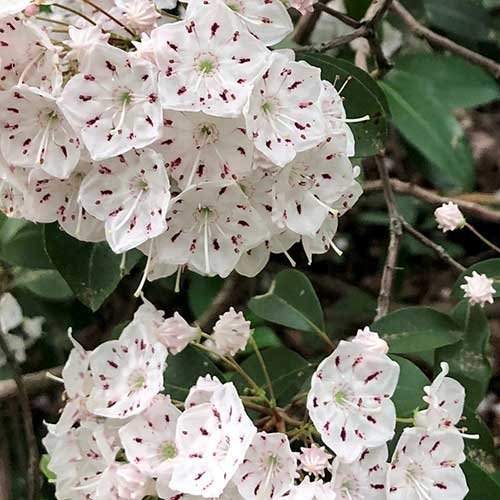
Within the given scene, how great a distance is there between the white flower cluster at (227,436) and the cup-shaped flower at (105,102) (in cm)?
27

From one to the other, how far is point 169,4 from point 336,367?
1.66ft

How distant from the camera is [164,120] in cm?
102

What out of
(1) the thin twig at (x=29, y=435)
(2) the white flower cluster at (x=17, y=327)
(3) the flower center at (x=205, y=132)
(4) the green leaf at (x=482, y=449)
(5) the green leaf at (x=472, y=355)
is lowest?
(2) the white flower cluster at (x=17, y=327)

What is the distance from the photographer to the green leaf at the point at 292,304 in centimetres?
154

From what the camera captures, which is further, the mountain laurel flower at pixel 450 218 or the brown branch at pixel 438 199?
Answer: the brown branch at pixel 438 199

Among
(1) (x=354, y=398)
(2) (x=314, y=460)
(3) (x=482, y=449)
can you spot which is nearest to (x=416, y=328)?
(3) (x=482, y=449)

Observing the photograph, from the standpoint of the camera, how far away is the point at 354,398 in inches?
44.7

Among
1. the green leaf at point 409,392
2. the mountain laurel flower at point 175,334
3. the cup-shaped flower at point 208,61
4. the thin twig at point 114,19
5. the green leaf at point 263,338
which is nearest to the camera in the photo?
the cup-shaped flower at point 208,61

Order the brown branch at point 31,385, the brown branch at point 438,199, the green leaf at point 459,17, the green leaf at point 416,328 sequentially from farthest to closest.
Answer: the green leaf at point 459,17 → the brown branch at point 438,199 → the brown branch at point 31,385 → the green leaf at point 416,328

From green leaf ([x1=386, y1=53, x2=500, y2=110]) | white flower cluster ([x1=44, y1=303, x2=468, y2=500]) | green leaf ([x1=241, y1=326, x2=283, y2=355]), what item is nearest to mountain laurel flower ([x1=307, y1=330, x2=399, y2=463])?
white flower cluster ([x1=44, y1=303, x2=468, y2=500])

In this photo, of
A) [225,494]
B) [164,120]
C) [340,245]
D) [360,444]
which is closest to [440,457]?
[360,444]

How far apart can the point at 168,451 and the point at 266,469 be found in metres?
0.12

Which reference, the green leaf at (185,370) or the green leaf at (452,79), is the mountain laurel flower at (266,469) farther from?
the green leaf at (452,79)

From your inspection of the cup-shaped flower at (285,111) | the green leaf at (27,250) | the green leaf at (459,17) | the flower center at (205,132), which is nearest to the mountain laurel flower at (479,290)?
the cup-shaped flower at (285,111)
